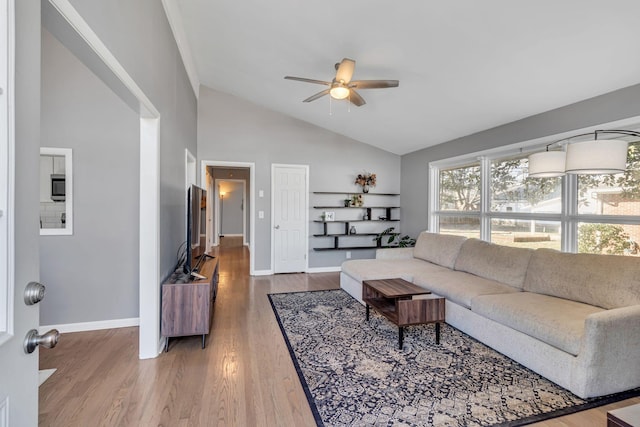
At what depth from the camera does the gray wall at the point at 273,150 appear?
→ 5359 mm

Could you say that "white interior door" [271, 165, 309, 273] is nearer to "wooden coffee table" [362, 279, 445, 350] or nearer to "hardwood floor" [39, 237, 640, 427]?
"hardwood floor" [39, 237, 640, 427]

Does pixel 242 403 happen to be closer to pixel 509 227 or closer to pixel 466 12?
pixel 466 12

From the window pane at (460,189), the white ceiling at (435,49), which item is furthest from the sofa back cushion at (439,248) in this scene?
the white ceiling at (435,49)

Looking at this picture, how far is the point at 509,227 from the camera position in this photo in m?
4.02

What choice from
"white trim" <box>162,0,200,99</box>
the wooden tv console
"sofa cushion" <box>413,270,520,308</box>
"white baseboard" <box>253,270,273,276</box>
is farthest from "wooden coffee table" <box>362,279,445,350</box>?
"white trim" <box>162,0,200,99</box>

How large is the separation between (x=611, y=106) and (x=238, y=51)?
4063 mm

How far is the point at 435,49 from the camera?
2891mm

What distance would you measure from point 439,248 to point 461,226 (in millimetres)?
815

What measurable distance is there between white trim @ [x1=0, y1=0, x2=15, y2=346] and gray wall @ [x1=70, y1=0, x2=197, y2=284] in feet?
2.59

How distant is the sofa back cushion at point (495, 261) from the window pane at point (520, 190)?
0.68 meters

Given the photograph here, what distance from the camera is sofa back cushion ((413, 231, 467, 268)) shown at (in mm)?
4125

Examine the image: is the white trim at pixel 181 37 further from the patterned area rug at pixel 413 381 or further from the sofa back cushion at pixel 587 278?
the sofa back cushion at pixel 587 278

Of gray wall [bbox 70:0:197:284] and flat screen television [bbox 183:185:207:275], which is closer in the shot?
gray wall [bbox 70:0:197:284]

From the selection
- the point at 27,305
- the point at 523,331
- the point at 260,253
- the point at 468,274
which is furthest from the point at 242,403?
the point at 260,253
